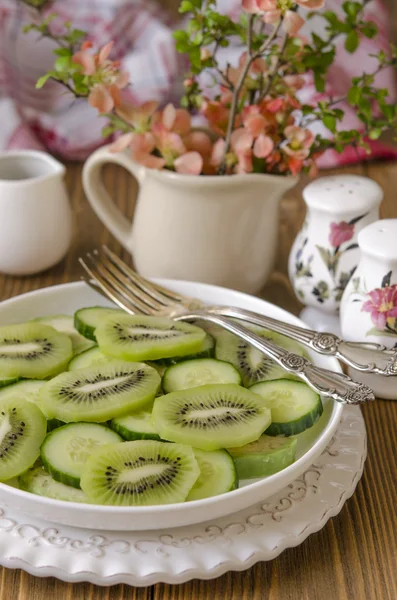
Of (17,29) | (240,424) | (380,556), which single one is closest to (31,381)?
(240,424)

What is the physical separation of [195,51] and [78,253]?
1.32 feet

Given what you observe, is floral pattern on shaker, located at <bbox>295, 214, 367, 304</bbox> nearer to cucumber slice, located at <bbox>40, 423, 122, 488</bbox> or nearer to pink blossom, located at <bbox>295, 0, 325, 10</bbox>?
pink blossom, located at <bbox>295, 0, 325, 10</bbox>

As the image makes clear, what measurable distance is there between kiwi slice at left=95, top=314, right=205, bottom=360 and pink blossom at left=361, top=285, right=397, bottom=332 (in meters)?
0.19

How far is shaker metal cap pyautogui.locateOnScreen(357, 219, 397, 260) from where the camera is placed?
0.86 m

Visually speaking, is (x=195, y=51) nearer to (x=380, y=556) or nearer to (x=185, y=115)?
(x=185, y=115)

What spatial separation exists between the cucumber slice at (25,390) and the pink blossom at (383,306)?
358mm

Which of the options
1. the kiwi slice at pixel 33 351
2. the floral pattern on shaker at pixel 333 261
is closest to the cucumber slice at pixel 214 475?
the kiwi slice at pixel 33 351

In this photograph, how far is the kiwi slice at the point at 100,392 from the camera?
0.72m

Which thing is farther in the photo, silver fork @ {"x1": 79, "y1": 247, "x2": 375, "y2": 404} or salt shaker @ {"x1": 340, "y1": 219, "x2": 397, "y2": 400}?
salt shaker @ {"x1": 340, "y1": 219, "x2": 397, "y2": 400}

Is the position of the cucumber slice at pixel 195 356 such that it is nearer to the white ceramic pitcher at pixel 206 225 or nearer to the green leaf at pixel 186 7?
the white ceramic pitcher at pixel 206 225

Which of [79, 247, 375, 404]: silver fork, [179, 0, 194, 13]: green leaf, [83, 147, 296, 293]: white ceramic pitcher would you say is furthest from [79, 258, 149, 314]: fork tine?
[179, 0, 194, 13]: green leaf

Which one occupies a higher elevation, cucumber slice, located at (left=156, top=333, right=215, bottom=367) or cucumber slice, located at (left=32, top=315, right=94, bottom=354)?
cucumber slice, located at (left=156, top=333, right=215, bottom=367)

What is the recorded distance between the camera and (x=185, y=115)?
100cm

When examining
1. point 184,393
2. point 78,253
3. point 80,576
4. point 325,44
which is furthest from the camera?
point 78,253
